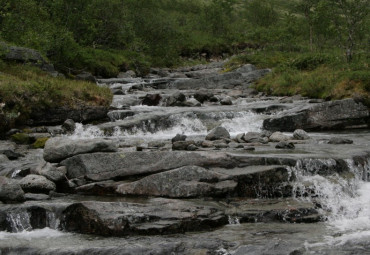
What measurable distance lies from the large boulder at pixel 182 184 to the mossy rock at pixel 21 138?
317 inches

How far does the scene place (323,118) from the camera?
18.6 m

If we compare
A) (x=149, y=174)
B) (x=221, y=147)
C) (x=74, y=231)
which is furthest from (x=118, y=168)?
(x=221, y=147)

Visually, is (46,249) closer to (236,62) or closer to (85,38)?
(85,38)

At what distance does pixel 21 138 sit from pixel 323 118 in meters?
13.1

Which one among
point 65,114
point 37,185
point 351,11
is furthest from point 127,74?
point 37,185

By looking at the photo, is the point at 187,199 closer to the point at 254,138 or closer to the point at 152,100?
the point at 254,138

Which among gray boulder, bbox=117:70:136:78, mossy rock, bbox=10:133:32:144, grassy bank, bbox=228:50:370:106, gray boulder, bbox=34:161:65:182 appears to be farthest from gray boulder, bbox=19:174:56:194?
gray boulder, bbox=117:70:136:78

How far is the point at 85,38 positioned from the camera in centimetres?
4125

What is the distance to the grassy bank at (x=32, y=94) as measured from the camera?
17.4 metres

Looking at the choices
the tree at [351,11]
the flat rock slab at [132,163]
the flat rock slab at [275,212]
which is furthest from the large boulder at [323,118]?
the tree at [351,11]

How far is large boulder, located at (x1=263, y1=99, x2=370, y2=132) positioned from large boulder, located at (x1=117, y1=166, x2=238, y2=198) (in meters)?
9.66

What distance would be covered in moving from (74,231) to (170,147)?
585cm

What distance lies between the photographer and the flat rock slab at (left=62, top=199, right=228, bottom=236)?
7621mm

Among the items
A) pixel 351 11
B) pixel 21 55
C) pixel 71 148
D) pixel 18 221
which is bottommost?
pixel 18 221
